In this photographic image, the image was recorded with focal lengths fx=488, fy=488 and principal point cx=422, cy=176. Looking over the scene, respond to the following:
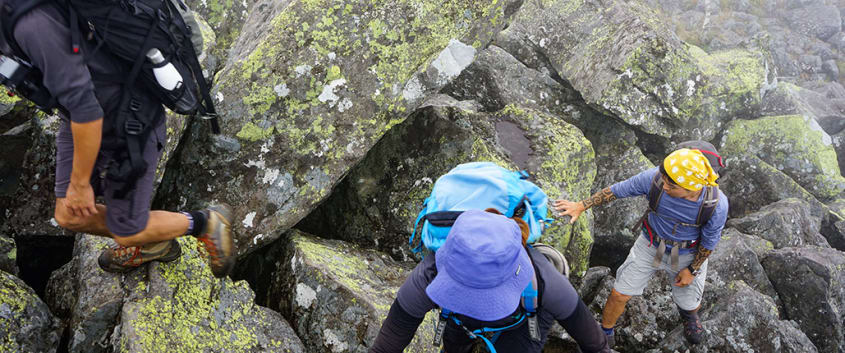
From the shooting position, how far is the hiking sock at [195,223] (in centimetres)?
524

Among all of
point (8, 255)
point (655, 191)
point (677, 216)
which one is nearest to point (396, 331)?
point (655, 191)

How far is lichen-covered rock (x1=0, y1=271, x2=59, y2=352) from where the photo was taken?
4.79 metres

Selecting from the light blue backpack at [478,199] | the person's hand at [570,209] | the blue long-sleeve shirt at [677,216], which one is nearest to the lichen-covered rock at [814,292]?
the blue long-sleeve shirt at [677,216]

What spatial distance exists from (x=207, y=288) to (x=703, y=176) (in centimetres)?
626

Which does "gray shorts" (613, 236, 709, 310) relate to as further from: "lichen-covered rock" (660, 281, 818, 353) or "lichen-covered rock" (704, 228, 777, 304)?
"lichen-covered rock" (704, 228, 777, 304)

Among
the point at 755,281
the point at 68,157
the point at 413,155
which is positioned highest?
the point at 68,157

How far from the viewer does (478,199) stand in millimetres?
3977

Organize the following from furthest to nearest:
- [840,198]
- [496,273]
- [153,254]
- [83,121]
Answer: [840,198] < [153,254] < [83,121] < [496,273]

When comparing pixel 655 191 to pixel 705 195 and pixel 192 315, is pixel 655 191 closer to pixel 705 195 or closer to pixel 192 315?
pixel 705 195

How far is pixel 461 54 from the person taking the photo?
25.6 feet

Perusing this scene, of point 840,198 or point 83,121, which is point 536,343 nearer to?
point 83,121

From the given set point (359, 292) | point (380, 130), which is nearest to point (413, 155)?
point (380, 130)

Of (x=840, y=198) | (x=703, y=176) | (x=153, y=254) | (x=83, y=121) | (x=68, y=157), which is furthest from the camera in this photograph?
(x=840, y=198)

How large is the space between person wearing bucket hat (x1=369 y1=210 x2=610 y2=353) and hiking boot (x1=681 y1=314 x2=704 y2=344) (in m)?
3.44
